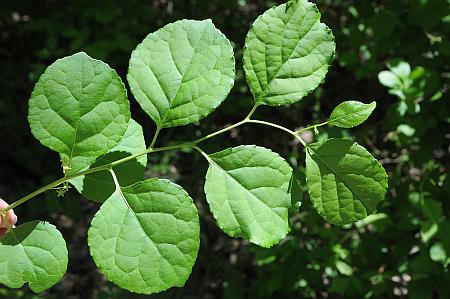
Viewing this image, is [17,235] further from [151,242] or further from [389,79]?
[389,79]

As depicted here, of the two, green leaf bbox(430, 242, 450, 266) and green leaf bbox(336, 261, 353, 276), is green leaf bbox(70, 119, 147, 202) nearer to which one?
green leaf bbox(430, 242, 450, 266)

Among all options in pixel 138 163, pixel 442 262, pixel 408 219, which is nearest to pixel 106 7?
pixel 408 219

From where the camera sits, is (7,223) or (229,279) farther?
(229,279)

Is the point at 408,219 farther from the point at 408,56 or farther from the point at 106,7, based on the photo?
the point at 106,7

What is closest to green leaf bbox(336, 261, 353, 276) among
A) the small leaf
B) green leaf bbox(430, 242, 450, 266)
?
green leaf bbox(430, 242, 450, 266)

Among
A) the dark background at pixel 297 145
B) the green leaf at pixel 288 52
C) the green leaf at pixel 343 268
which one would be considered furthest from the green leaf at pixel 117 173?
the green leaf at pixel 343 268

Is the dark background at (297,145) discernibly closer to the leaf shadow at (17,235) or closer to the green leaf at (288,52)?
the green leaf at (288,52)

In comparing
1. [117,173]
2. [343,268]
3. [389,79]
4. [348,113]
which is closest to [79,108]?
[117,173]
